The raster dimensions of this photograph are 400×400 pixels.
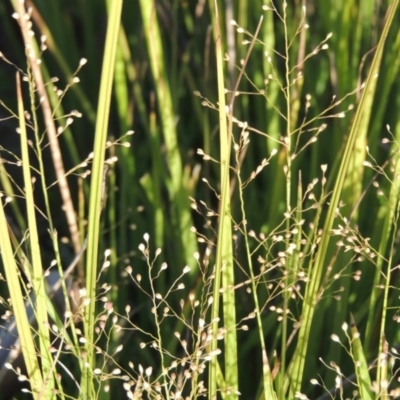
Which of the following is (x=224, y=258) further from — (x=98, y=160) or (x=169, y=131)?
(x=169, y=131)

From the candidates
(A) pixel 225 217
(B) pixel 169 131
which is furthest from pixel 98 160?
(B) pixel 169 131

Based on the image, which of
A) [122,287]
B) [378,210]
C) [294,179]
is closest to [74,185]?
[122,287]

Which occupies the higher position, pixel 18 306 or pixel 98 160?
pixel 98 160

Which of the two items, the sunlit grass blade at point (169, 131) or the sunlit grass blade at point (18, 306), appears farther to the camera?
the sunlit grass blade at point (169, 131)

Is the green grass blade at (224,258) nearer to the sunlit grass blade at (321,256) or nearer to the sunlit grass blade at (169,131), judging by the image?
the sunlit grass blade at (321,256)

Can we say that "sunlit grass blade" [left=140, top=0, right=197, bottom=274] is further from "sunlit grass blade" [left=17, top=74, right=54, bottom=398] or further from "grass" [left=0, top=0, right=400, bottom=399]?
"sunlit grass blade" [left=17, top=74, right=54, bottom=398]

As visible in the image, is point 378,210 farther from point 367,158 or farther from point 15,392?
point 15,392

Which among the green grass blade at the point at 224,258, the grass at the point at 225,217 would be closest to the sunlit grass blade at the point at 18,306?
the grass at the point at 225,217

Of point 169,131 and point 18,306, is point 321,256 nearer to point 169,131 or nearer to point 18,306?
point 18,306

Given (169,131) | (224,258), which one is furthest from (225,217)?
(169,131)

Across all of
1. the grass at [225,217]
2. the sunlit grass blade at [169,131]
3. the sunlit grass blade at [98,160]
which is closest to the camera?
the sunlit grass blade at [98,160]

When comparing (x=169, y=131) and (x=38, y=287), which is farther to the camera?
(x=169, y=131)

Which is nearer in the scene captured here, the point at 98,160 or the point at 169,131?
the point at 98,160
